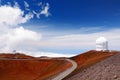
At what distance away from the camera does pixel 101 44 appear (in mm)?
99500

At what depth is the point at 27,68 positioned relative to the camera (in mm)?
93250

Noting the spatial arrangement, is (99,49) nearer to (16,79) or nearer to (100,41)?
(100,41)

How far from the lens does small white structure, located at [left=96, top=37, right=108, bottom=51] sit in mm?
99175

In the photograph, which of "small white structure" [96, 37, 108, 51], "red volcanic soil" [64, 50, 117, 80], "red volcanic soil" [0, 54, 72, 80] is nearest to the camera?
"red volcanic soil" [64, 50, 117, 80]

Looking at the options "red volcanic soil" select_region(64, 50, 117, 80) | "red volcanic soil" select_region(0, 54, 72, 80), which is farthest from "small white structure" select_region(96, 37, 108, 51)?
"red volcanic soil" select_region(0, 54, 72, 80)

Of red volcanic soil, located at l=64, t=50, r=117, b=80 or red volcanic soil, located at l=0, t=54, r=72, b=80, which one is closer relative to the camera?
red volcanic soil, located at l=64, t=50, r=117, b=80

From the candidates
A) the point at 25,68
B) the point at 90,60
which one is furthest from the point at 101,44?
the point at 25,68

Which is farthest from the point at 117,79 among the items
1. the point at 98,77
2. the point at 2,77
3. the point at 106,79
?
the point at 2,77

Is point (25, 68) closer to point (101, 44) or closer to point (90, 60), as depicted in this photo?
point (90, 60)

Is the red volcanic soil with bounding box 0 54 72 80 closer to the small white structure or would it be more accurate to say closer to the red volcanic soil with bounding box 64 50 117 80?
the red volcanic soil with bounding box 64 50 117 80

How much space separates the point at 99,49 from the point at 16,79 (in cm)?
3689

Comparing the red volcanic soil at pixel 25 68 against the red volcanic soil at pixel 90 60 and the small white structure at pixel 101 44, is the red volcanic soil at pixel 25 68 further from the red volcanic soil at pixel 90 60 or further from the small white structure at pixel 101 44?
the small white structure at pixel 101 44

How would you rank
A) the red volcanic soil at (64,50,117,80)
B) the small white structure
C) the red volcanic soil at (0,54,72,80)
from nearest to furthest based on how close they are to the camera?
the red volcanic soil at (64,50,117,80), the red volcanic soil at (0,54,72,80), the small white structure

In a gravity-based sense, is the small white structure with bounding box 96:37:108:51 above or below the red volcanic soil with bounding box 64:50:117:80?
above
